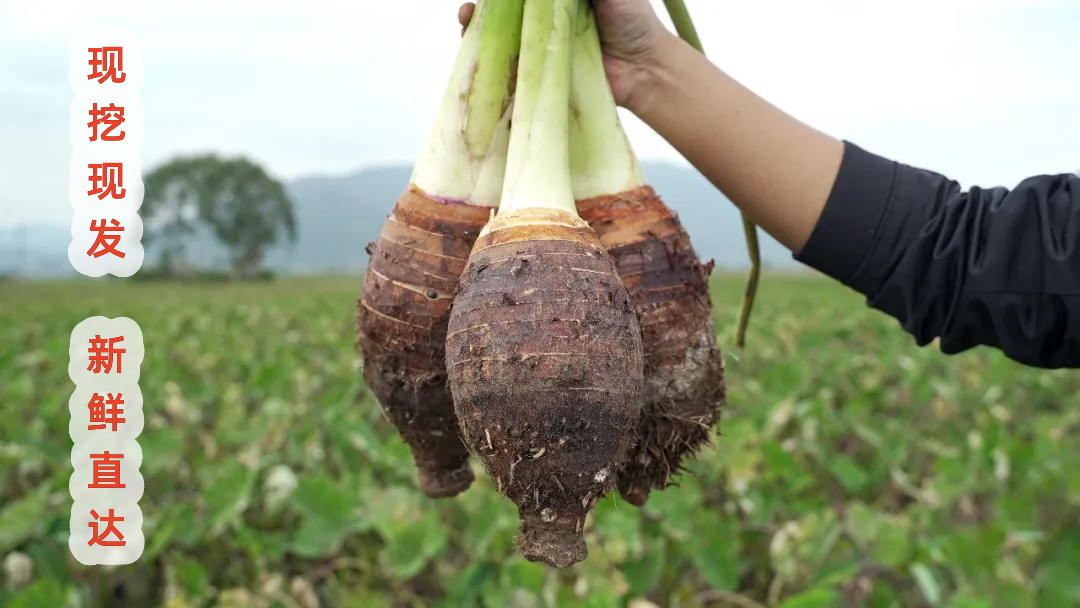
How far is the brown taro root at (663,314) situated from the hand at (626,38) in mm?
341

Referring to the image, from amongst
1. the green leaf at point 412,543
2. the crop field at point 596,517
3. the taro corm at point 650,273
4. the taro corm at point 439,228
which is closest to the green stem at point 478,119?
the taro corm at point 439,228

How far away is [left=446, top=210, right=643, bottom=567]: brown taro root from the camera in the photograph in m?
0.86

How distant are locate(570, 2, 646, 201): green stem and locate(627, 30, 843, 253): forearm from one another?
0.85 feet

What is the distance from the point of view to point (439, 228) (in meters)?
1.05

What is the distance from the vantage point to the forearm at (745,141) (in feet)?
4.32

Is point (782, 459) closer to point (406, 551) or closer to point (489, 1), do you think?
point (406, 551)

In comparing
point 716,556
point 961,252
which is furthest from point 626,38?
point 716,556

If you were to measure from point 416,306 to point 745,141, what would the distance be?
644mm

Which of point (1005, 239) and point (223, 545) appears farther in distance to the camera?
point (223, 545)

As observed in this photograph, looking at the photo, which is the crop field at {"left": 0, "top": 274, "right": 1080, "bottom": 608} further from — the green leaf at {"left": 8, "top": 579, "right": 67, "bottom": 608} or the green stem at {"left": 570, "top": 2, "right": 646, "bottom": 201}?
the green stem at {"left": 570, "top": 2, "right": 646, "bottom": 201}

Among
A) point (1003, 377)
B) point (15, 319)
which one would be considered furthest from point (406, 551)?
point (15, 319)

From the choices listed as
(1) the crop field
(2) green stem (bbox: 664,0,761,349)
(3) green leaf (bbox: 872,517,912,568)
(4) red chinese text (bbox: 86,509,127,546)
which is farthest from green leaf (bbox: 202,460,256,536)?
(2) green stem (bbox: 664,0,761,349)

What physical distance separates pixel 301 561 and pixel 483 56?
3.48m

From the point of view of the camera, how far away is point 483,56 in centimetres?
106
